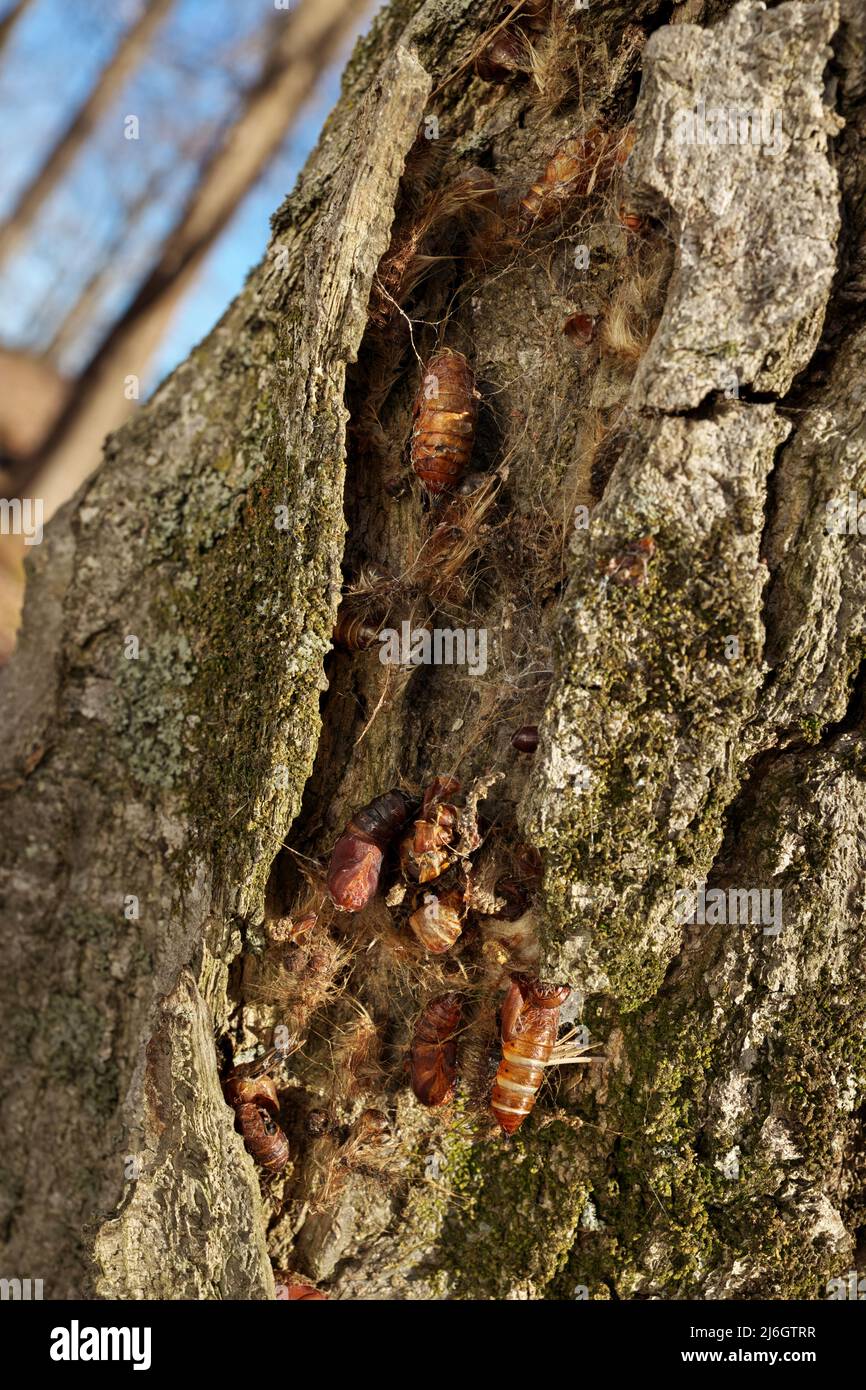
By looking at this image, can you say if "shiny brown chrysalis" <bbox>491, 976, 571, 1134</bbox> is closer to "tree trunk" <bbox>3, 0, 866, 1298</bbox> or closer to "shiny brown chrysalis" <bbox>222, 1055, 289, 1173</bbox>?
"tree trunk" <bbox>3, 0, 866, 1298</bbox>

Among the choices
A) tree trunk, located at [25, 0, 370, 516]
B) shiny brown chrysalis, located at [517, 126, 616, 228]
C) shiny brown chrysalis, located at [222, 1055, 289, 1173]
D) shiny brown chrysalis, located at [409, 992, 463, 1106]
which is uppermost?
tree trunk, located at [25, 0, 370, 516]

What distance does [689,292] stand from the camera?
220cm

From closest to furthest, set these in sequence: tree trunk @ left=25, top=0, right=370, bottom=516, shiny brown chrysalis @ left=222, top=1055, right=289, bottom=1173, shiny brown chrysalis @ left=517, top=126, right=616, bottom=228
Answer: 1. shiny brown chrysalis @ left=517, top=126, right=616, bottom=228
2. shiny brown chrysalis @ left=222, top=1055, right=289, bottom=1173
3. tree trunk @ left=25, top=0, right=370, bottom=516

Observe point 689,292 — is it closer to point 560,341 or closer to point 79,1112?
point 560,341

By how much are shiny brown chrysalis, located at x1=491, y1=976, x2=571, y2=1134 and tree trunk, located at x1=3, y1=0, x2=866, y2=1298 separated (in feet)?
0.35

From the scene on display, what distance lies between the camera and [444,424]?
2607 mm

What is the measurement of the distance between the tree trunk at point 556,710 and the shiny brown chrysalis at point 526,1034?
0.11 meters

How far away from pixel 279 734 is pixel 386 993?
2.81ft

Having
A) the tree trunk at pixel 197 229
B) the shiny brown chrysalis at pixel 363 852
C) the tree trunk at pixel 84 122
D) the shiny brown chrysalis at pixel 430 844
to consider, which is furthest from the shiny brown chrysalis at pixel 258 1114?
the tree trunk at pixel 84 122

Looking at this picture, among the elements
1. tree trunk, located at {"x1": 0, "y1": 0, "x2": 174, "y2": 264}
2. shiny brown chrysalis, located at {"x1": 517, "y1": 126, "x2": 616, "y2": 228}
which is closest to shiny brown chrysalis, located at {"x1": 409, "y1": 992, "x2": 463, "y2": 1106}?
shiny brown chrysalis, located at {"x1": 517, "y1": 126, "x2": 616, "y2": 228}

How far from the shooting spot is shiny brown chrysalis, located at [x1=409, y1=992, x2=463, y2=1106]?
2.59m

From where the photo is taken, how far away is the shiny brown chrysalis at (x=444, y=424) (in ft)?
8.55

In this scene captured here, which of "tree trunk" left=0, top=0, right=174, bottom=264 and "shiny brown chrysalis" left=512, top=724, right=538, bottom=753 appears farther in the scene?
"tree trunk" left=0, top=0, right=174, bottom=264

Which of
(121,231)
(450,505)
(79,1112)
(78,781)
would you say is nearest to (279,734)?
(450,505)
